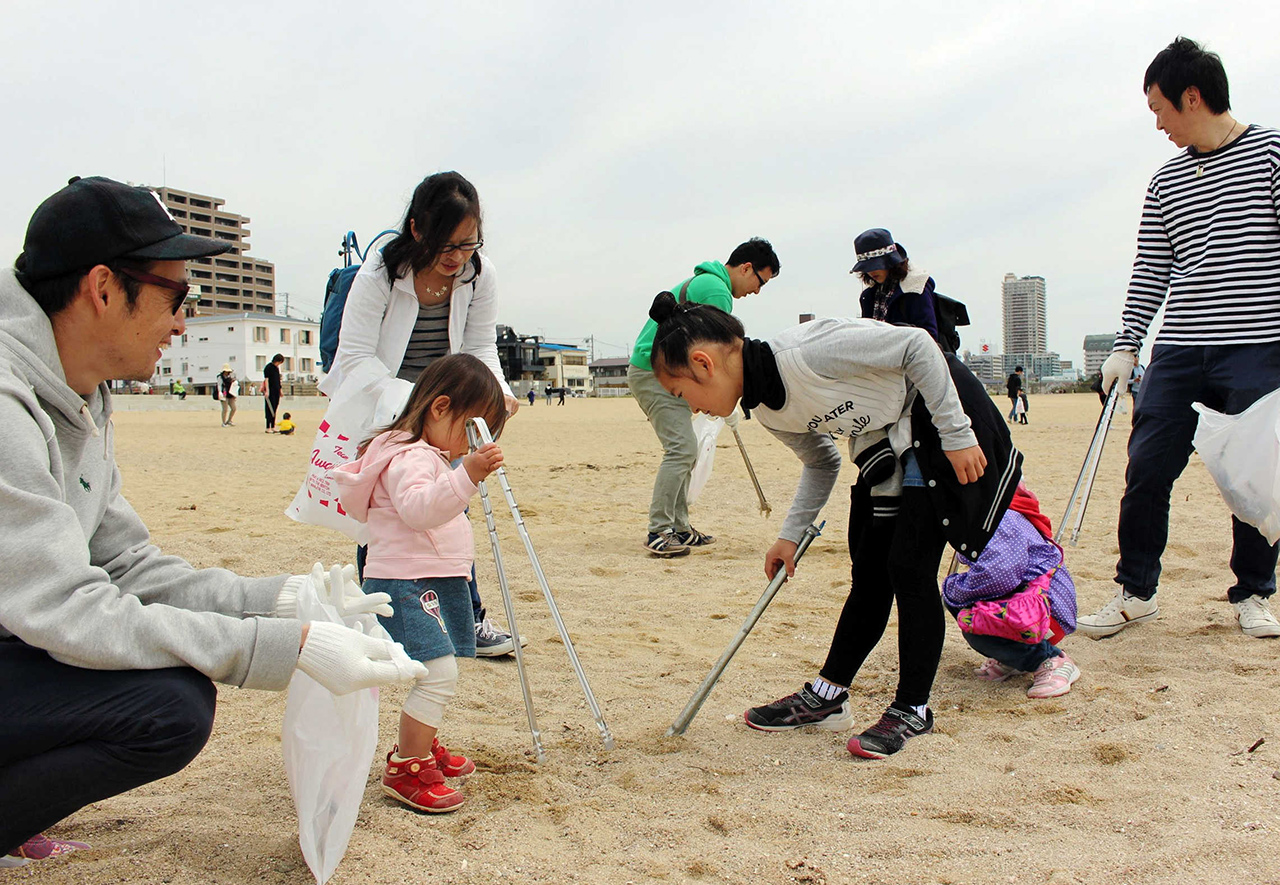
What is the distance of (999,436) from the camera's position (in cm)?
273

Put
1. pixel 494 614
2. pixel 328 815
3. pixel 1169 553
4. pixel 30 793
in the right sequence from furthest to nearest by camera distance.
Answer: pixel 1169 553
pixel 494 614
pixel 328 815
pixel 30 793

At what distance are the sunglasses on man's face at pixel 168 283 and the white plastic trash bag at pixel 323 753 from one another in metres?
0.65

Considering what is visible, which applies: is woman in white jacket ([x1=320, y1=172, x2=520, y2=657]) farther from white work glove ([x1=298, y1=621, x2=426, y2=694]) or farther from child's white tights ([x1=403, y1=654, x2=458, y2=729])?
white work glove ([x1=298, y1=621, x2=426, y2=694])

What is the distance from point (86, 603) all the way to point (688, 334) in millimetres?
1622

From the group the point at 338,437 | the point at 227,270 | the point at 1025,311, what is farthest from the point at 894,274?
the point at 227,270

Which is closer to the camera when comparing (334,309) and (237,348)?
(334,309)

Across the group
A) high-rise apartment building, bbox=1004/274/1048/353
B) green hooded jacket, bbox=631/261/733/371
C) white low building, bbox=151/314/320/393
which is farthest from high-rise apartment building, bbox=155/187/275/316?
green hooded jacket, bbox=631/261/733/371

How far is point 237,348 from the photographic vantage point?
75375 millimetres

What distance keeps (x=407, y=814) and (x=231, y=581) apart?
70 centimetres

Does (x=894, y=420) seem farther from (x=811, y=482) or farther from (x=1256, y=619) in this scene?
(x=1256, y=619)

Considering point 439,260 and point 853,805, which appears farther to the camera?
point 439,260

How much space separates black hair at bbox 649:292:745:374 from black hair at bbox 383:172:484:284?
0.91 meters

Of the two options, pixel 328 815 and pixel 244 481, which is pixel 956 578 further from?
pixel 244 481

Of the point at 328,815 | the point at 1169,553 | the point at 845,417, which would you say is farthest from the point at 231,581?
the point at 1169,553
